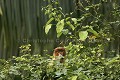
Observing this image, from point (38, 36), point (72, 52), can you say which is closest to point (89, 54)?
point (72, 52)

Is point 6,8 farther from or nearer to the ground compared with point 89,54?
farther from the ground

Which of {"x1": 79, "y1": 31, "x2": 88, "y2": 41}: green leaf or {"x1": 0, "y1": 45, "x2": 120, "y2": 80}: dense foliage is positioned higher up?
{"x1": 79, "y1": 31, "x2": 88, "y2": 41}: green leaf

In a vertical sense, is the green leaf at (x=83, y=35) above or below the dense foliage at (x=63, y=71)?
above

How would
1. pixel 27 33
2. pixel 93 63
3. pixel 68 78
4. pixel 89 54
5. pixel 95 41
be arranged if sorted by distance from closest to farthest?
pixel 68 78
pixel 93 63
pixel 89 54
pixel 95 41
pixel 27 33

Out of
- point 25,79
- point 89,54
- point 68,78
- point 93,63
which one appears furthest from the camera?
point 89,54

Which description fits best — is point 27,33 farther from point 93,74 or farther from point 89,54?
point 93,74

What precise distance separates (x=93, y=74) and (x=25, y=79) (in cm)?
38

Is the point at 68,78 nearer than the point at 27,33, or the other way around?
the point at 68,78

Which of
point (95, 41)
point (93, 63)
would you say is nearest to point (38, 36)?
point (95, 41)

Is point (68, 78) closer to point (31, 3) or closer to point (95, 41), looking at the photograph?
point (95, 41)

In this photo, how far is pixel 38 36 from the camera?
434 centimetres

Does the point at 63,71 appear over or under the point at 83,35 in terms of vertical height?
under

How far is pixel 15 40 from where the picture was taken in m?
4.34

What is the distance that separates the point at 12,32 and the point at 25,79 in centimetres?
269
